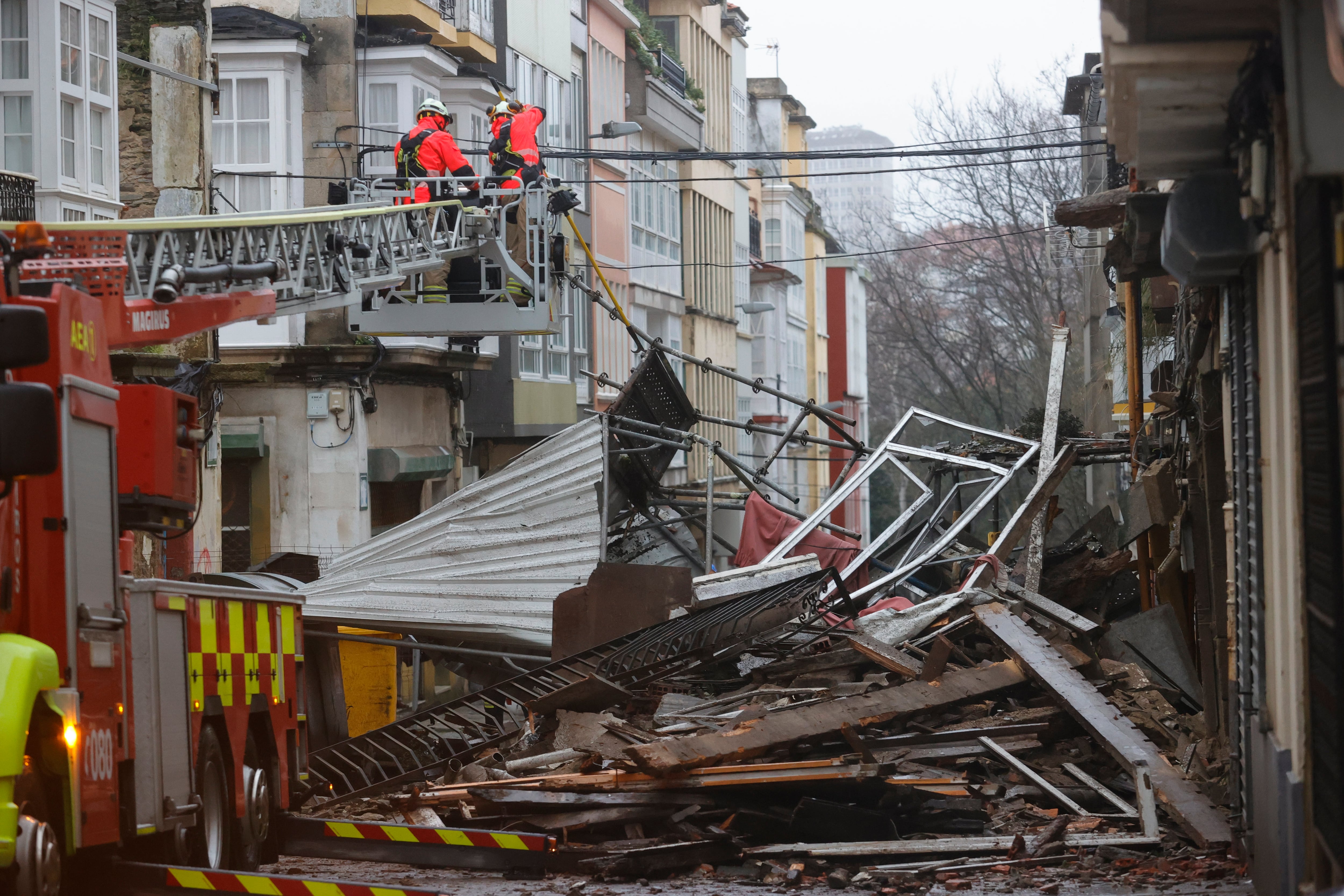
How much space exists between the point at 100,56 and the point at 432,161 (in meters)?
3.81

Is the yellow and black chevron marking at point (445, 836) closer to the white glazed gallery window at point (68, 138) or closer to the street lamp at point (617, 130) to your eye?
the white glazed gallery window at point (68, 138)

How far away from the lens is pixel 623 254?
3584 centimetres

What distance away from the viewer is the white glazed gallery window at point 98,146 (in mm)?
16094

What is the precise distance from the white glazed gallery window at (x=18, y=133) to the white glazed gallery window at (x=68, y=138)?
30 centimetres

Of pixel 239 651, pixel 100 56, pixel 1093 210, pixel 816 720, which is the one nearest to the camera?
pixel 239 651

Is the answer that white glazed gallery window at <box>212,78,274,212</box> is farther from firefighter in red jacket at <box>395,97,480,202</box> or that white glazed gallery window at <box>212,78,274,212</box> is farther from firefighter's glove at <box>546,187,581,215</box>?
firefighter's glove at <box>546,187,581,215</box>

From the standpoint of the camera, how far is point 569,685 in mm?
13711

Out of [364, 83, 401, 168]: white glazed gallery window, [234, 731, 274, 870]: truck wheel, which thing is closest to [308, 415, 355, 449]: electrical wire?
[364, 83, 401, 168]: white glazed gallery window

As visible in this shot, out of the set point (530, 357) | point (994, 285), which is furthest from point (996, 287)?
point (530, 357)

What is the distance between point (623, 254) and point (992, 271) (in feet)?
52.2

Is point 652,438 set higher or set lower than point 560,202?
lower

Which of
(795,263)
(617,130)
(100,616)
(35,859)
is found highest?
(795,263)

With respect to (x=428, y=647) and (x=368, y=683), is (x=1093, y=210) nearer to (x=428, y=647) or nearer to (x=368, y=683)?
(x=428, y=647)

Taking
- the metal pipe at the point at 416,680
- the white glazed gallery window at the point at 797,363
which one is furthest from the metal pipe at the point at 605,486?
the white glazed gallery window at the point at 797,363
